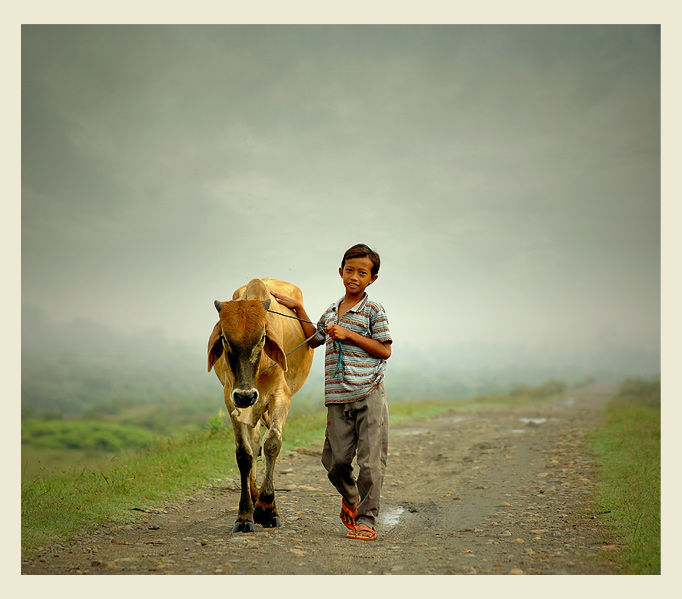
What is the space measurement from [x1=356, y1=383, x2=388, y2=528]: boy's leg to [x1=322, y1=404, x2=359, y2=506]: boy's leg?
0.10 m

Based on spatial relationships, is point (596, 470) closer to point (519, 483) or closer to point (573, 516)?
point (519, 483)

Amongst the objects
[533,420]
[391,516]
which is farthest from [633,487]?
[533,420]

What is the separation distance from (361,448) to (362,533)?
659mm

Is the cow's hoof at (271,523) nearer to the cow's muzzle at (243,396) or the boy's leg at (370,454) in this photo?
the boy's leg at (370,454)

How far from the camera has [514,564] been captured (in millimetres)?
4328

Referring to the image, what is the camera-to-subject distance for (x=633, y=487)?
685 cm

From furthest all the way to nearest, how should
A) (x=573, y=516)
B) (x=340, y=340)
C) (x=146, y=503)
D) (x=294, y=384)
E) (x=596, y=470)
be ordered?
(x=596, y=470) → (x=294, y=384) → (x=146, y=503) → (x=573, y=516) → (x=340, y=340)

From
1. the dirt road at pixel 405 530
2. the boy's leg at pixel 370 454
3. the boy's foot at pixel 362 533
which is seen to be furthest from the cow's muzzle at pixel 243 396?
the boy's foot at pixel 362 533

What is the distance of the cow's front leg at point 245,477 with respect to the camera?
5230mm

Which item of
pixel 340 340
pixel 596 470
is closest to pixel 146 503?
pixel 340 340

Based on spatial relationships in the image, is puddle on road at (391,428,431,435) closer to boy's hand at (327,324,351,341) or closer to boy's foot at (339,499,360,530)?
boy's foot at (339,499,360,530)

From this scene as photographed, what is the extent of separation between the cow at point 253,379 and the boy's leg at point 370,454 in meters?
0.81

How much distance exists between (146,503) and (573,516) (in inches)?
163

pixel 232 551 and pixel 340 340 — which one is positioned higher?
pixel 340 340
